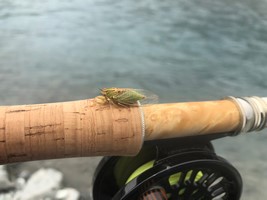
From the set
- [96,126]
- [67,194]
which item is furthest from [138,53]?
[96,126]

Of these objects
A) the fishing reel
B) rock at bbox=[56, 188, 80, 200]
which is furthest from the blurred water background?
the fishing reel

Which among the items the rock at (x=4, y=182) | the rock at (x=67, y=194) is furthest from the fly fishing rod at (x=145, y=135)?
the rock at (x=4, y=182)

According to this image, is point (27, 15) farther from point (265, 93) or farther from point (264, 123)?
point (264, 123)

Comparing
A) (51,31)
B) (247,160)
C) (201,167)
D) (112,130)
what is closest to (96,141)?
(112,130)

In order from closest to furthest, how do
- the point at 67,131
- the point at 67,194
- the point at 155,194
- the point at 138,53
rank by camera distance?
the point at 67,131, the point at 155,194, the point at 67,194, the point at 138,53

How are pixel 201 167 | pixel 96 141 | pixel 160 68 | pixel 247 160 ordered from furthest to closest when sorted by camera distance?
pixel 160 68 < pixel 247 160 < pixel 201 167 < pixel 96 141

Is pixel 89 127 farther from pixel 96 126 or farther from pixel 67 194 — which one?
pixel 67 194

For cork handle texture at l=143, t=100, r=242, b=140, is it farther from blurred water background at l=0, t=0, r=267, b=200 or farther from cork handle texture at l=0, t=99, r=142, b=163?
blurred water background at l=0, t=0, r=267, b=200

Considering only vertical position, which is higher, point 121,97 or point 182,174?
point 121,97
